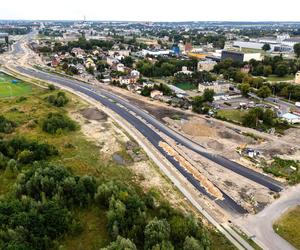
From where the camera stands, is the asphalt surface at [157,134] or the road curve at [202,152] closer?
the asphalt surface at [157,134]

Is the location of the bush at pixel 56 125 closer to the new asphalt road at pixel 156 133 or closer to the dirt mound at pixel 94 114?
the dirt mound at pixel 94 114

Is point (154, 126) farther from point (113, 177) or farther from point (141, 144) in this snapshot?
point (113, 177)

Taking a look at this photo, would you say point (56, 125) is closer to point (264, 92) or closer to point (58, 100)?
point (58, 100)

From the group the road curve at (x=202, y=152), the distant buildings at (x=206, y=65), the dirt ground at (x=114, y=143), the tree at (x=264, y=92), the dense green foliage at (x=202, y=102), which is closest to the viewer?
the dirt ground at (x=114, y=143)

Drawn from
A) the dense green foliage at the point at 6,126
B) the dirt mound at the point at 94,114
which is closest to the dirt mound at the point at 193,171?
the dirt mound at the point at 94,114

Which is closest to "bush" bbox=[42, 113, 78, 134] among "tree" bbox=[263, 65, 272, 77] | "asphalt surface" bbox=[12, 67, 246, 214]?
"asphalt surface" bbox=[12, 67, 246, 214]

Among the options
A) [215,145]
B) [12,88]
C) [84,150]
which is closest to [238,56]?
[12,88]

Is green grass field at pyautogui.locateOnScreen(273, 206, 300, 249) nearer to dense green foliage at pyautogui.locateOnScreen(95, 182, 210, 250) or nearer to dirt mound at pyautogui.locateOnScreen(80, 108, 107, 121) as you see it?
dense green foliage at pyautogui.locateOnScreen(95, 182, 210, 250)
